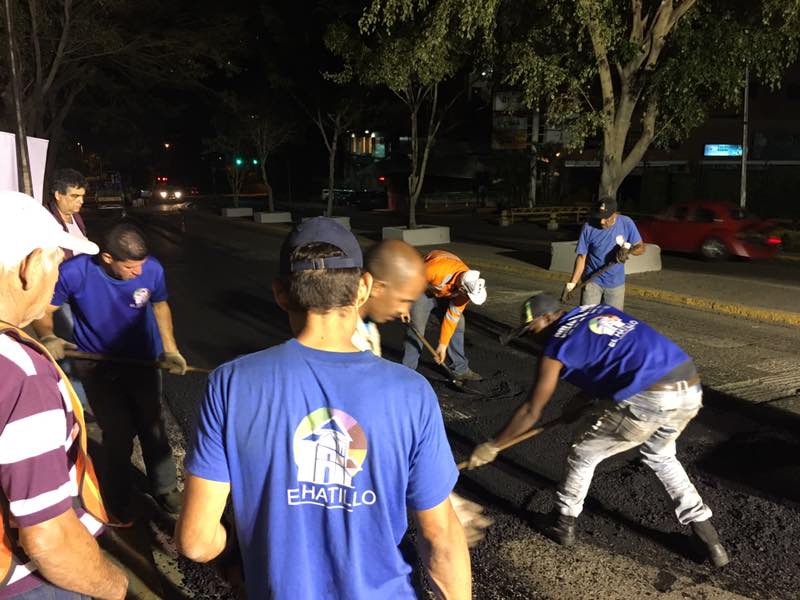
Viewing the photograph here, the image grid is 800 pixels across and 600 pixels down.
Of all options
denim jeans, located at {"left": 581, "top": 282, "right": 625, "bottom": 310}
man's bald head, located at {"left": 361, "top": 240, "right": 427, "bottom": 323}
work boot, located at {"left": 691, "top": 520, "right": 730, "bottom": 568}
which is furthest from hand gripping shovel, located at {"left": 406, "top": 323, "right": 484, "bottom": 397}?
work boot, located at {"left": 691, "top": 520, "right": 730, "bottom": 568}

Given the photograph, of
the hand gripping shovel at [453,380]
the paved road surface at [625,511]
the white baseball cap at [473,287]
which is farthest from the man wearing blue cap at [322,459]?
the hand gripping shovel at [453,380]

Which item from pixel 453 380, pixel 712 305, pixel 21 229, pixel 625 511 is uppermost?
pixel 21 229

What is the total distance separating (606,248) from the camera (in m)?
6.84

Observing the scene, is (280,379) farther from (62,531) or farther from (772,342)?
(772,342)

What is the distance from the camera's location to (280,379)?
149cm

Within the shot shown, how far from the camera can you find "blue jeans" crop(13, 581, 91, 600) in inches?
62.6

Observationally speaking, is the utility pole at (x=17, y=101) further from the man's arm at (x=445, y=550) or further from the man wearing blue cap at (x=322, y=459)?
the man's arm at (x=445, y=550)

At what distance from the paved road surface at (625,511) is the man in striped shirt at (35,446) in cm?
170

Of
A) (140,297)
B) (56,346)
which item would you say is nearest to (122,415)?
(56,346)

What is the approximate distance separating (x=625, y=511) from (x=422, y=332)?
2548 mm

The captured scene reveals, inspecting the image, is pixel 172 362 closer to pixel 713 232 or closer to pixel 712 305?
pixel 712 305

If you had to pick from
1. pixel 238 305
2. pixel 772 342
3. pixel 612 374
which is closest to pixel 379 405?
pixel 612 374

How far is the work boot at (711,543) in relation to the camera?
10.7 ft

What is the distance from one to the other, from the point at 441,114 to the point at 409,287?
1582cm
